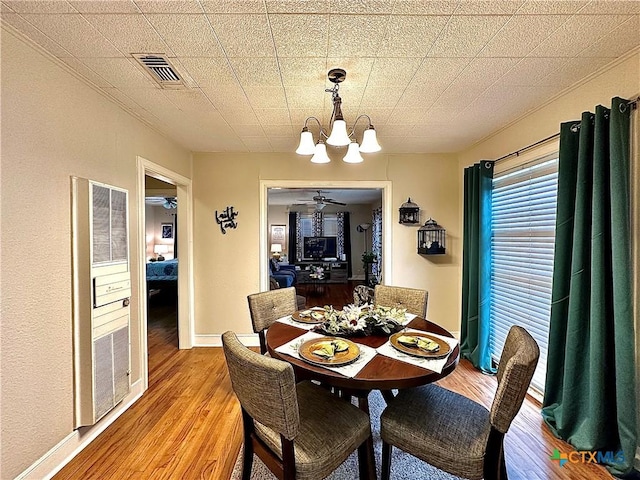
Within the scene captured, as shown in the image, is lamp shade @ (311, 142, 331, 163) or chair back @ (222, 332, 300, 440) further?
lamp shade @ (311, 142, 331, 163)

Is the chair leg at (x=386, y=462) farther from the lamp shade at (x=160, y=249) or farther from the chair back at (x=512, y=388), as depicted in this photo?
the lamp shade at (x=160, y=249)

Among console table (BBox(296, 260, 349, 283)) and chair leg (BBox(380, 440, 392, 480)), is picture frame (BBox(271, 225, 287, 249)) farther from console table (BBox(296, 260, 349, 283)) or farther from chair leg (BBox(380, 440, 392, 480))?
chair leg (BBox(380, 440, 392, 480))

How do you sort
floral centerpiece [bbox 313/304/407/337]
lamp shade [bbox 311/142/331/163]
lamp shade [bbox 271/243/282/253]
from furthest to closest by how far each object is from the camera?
lamp shade [bbox 271/243/282/253]
lamp shade [bbox 311/142/331/163]
floral centerpiece [bbox 313/304/407/337]

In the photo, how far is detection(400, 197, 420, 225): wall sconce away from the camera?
12.1ft

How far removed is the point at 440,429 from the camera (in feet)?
4.62

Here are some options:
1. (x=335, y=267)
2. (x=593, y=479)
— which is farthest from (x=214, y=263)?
(x=335, y=267)

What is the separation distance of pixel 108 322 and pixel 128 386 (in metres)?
0.60

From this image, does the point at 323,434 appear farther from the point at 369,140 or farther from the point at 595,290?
the point at 595,290

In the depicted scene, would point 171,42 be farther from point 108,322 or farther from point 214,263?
point 214,263

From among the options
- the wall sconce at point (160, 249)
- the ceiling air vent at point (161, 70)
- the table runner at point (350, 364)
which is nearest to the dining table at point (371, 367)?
the table runner at point (350, 364)

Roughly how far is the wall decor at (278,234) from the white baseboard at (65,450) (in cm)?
724

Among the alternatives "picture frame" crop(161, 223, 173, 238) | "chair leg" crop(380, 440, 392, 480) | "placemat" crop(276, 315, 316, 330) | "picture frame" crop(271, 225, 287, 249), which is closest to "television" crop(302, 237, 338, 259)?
"picture frame" crop(271, 225, 287, 249)

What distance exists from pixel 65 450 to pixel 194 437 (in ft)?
2.38

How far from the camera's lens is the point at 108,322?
2098 mm
